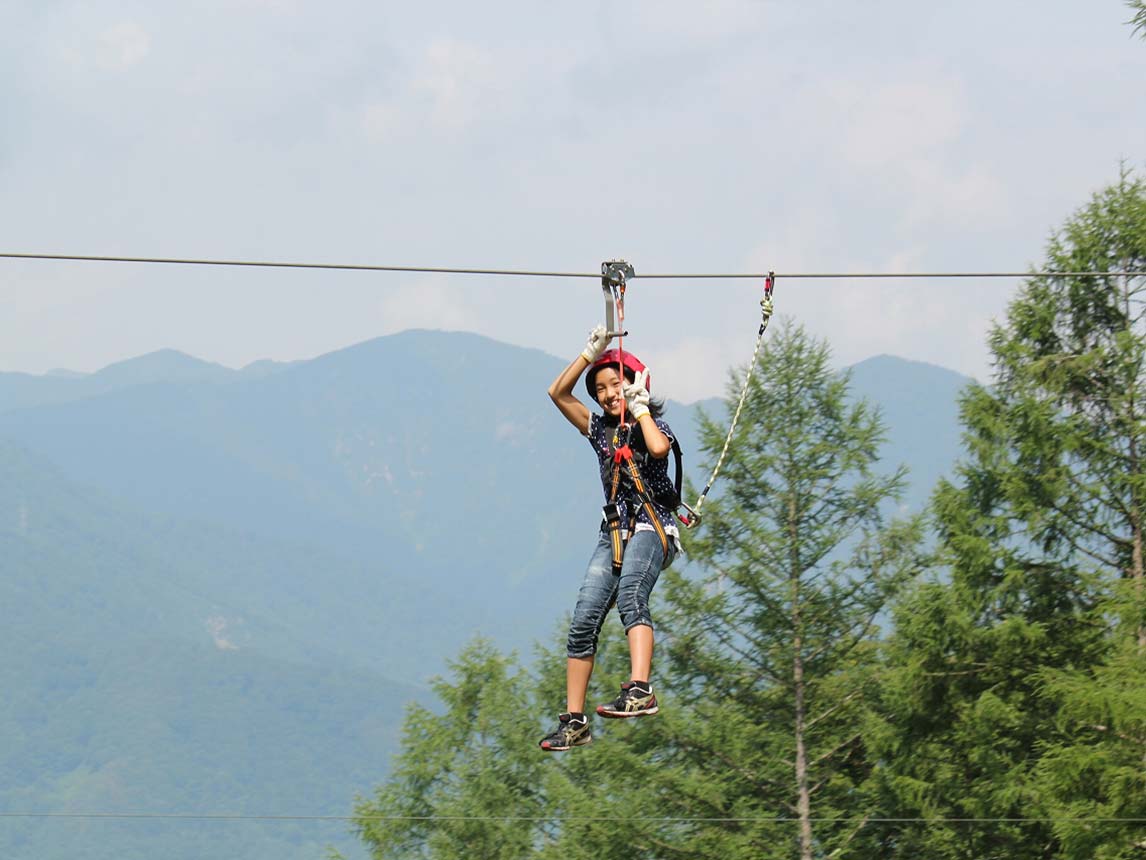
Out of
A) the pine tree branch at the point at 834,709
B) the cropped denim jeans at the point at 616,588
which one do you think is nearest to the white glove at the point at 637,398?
the cropped denim jeans at the point at 616,588

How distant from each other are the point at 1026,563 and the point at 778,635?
420 cm

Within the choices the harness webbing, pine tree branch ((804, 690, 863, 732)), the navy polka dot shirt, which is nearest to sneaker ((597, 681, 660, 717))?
the harness webbing

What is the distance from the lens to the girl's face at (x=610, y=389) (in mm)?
6664

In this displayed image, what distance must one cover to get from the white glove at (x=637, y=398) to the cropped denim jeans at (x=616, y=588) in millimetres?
523

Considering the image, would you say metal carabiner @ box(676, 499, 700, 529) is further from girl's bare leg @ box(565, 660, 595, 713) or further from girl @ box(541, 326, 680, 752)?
girl's bare leg @ box(565, 660, 595, 713)

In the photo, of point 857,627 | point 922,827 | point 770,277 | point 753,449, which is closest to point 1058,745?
point 922,827

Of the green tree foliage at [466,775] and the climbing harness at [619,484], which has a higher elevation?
the green tree foliage at [466,775]

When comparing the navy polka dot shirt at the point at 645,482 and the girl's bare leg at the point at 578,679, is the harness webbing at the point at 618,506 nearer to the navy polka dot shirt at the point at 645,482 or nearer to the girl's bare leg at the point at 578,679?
the navy polka dot shirt at the point at 645,482

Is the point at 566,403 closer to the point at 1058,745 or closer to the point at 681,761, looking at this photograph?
the point at 1058,745

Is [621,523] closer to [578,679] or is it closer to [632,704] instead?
[578,679]

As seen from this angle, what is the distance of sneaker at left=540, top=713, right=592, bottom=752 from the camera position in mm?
6473

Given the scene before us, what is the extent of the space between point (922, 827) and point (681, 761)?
4.15m

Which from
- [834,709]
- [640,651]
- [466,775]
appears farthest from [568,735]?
[466,775]

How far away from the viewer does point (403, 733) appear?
4131cm
